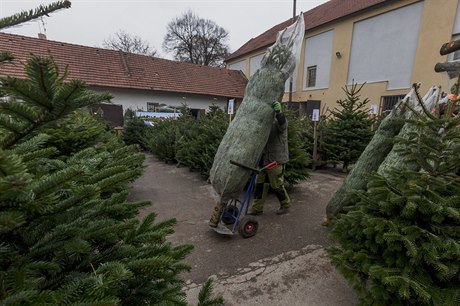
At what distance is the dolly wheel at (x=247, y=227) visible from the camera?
341 centimetres

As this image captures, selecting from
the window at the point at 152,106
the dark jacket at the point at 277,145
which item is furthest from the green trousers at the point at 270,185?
the window at the point at 152,106

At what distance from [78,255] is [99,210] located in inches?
7.2

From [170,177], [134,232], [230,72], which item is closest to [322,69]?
[230,72]

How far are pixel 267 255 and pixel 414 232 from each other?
1.71 metres

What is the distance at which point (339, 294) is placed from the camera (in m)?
2.43

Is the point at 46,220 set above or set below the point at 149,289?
above

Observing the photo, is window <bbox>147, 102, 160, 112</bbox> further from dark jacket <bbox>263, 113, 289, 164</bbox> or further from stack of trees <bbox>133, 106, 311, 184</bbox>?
dark jacket <bbox>263, 113, 289, 164</bbox>

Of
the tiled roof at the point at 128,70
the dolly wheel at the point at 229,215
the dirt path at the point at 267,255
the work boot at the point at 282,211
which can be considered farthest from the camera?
the tiled roof at the point at 128,70

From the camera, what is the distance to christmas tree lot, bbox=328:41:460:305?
1.68 metres

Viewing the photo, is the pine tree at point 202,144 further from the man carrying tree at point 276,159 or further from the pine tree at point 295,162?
the man carrying tree at point 276,159

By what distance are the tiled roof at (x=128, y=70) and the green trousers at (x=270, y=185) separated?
493 inches

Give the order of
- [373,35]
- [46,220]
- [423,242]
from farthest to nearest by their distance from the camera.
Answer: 1. [373,35]
2. [423,242]
3. [46,220]

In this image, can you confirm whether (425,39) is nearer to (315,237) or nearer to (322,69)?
(322,69)

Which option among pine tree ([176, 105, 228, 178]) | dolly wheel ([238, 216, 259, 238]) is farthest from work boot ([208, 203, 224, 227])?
pine tree ([176, 105, 228, 178])
